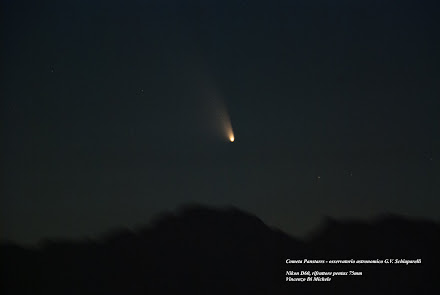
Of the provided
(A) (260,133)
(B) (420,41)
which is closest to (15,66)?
(A) (260,133)

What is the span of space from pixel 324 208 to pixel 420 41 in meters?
1.12

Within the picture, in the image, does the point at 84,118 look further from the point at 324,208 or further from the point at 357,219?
the point at 357,219

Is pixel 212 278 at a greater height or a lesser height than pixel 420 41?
lesser

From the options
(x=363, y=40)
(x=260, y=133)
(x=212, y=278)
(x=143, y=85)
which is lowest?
(x=212, y=278)

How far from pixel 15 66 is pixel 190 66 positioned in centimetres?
102

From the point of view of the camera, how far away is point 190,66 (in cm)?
269

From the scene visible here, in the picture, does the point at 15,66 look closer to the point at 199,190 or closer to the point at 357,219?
Result: the point at 199,190

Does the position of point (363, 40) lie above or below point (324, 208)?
above

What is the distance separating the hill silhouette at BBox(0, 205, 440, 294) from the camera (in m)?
2.62

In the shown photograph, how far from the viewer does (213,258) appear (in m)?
2.63

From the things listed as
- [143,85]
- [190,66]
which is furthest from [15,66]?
[190,66]

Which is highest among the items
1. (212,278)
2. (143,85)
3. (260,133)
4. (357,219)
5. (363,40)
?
(363,40)

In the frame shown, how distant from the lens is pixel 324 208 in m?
2.64

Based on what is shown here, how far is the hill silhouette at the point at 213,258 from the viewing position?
103 inches
